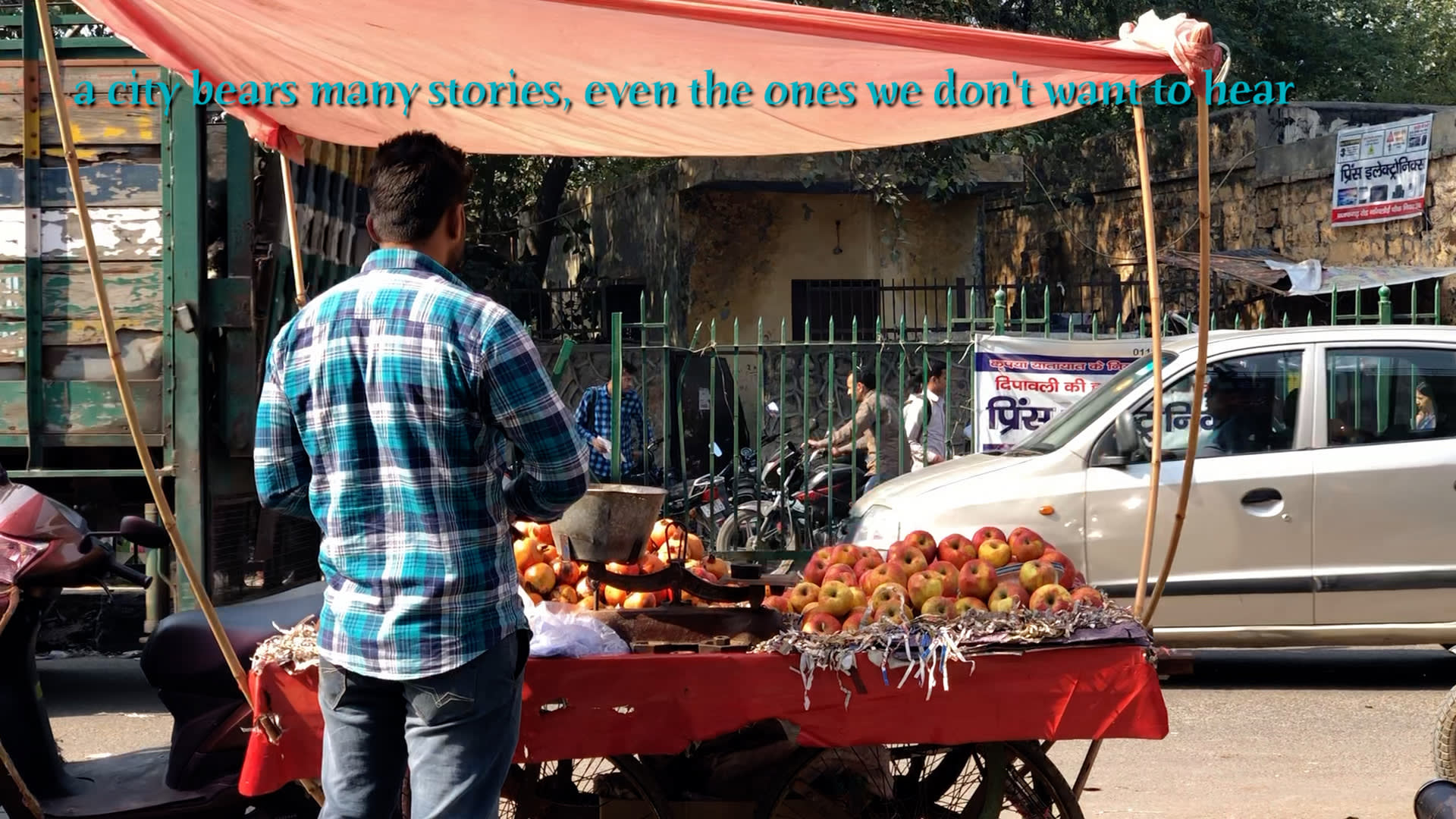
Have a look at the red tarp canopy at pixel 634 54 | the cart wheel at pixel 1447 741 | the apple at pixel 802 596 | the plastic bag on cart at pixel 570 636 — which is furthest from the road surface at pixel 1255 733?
the red tarp canopy at pixel 634 54

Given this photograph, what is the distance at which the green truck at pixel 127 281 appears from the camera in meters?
6.50

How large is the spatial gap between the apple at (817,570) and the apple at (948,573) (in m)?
0.32

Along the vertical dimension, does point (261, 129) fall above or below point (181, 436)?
above

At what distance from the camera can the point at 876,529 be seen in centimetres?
717

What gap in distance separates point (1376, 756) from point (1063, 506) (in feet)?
5.92

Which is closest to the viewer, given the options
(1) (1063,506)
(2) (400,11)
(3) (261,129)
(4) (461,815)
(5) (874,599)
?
(4) (461,815)

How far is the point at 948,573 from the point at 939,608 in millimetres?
230

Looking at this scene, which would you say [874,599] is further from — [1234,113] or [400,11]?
[1234,113]

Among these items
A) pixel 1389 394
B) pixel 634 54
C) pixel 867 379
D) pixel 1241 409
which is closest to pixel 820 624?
pixel 634 54

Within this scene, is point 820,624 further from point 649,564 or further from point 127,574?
point 127,574

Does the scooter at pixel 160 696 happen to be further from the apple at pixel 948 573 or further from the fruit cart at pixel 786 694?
the apple at pixel 948 573

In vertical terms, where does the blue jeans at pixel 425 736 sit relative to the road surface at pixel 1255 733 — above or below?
above

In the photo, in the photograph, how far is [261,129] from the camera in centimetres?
430

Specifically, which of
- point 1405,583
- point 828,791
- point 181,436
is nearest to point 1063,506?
point 1405,583
